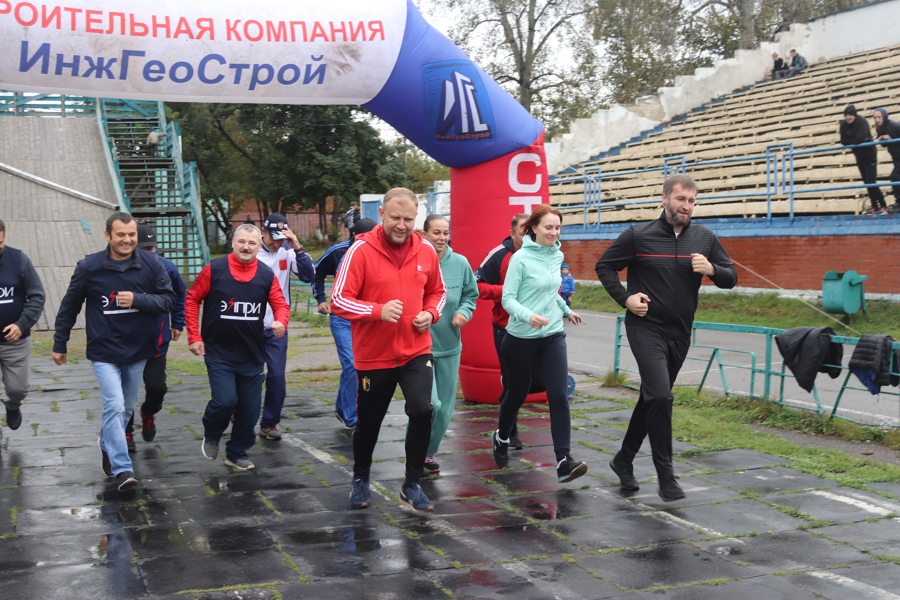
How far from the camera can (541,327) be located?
248 inches

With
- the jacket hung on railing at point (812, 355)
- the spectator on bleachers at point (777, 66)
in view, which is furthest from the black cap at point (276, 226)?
the spectator on bleachers at point (777, 66)

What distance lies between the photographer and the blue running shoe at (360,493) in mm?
5828

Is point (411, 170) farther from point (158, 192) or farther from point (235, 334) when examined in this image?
point (235, 334)

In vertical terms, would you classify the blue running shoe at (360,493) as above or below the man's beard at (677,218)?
below

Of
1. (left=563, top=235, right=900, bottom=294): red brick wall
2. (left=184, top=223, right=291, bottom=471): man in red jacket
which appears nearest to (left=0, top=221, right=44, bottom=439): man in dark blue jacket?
(left=184, top=223, right=291, bottom=471): man in red jacket

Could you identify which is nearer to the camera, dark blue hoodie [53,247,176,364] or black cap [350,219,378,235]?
dark blue hoodie [53,247,176,364]

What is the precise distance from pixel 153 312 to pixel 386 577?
9.41 feet

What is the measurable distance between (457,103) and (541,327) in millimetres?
2970

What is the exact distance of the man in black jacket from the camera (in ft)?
19.4

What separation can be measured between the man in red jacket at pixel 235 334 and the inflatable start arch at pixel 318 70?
1844mm

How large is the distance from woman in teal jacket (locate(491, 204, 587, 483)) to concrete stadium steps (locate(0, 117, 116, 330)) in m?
13.3

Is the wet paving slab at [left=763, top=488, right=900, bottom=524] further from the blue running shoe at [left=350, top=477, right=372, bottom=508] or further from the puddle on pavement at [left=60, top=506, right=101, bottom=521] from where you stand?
the puddle on pavement at [left=60, top=506, right=101, bottom=521]

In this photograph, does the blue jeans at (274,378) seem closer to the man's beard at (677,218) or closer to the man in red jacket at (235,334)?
the man in red jacket at (235,334)

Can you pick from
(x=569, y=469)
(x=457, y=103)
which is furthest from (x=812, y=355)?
(x=457, y=103)
